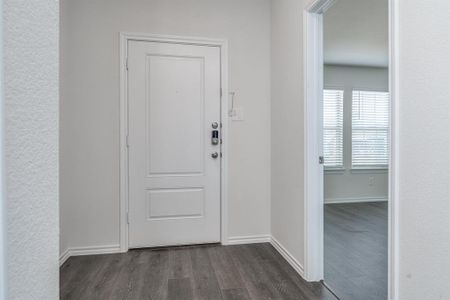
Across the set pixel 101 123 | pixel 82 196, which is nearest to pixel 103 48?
pixel 101 123

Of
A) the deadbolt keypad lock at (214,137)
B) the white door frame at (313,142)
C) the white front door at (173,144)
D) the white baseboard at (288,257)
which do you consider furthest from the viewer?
the deadbolt keypad lock at (214,137)

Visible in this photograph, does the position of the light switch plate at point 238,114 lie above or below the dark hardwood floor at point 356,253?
above

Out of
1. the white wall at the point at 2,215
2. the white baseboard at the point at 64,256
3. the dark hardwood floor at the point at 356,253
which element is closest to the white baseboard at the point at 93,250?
the white baseboard at the point at 64,256

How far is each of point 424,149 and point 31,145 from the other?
1.36 meters

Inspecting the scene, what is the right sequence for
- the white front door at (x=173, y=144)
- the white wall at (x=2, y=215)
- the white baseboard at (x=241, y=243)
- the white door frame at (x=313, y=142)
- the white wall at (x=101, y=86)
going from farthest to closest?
the white front door at (x=173, y=144)
the white wall at (x=101, y=86)
the white baseboard at (x=241, y=243)
the white door frame at (x=313, y=142)
the white wall at (x=2, y=215)

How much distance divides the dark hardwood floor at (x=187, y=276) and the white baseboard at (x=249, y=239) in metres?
0.15

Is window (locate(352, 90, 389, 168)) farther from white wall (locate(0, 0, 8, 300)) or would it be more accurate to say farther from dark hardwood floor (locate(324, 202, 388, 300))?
white wall (locate(0, 0, 8, 300))

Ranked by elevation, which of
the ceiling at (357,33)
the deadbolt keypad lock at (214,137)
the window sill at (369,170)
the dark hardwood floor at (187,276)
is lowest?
the dark hardwood floor at (187,276)

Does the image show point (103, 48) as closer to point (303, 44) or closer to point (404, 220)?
→ point (303, 44)

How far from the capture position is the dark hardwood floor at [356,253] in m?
1.96

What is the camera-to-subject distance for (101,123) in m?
2.57

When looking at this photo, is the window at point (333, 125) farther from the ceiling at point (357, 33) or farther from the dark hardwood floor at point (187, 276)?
the dark hardwood floor at point (187, 276)

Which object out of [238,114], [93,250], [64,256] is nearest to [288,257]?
[238,114]

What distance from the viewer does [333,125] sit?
16.2 feet
